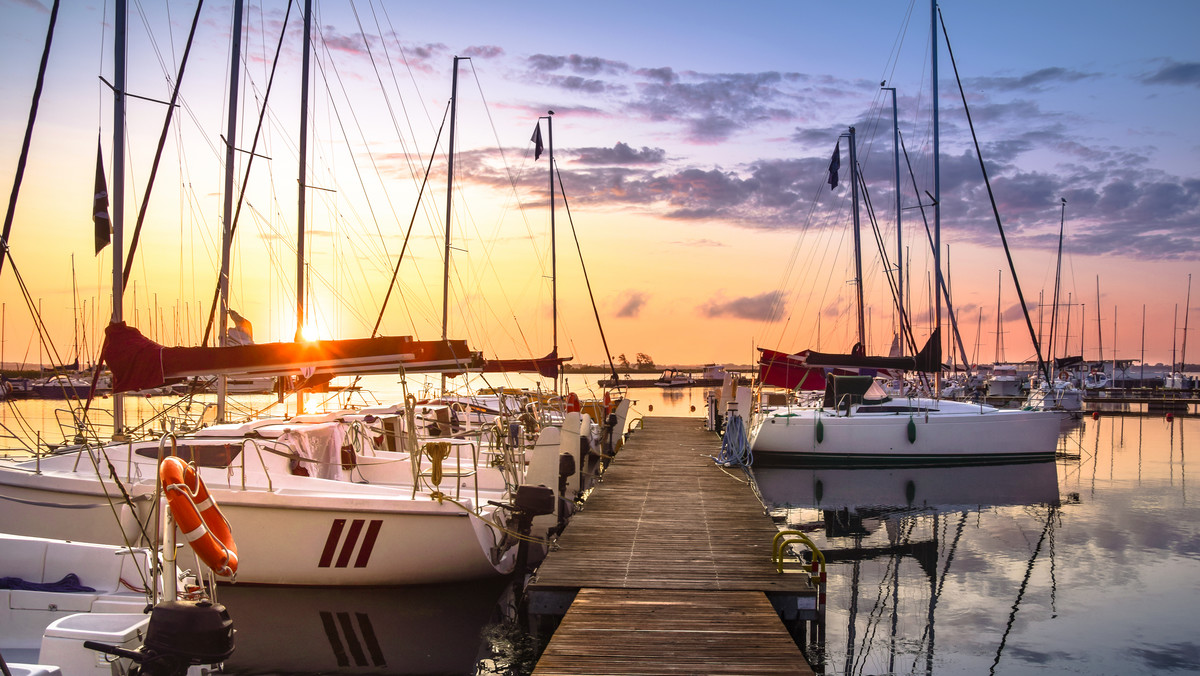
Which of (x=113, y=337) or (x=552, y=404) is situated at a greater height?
(x=113, y=337)

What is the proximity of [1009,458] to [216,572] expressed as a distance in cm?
2480

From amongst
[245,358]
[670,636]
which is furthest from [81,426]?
[670,636]

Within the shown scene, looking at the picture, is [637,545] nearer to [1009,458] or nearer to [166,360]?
[166,360]

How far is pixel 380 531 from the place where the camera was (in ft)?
34.7

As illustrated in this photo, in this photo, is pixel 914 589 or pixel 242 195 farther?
pixel 242 195

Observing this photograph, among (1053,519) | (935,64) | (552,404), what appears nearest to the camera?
(1053,519)

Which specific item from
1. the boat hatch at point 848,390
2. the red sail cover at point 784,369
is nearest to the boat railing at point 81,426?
the red sail cover at point 784,369

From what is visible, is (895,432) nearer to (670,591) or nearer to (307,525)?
(670,591)

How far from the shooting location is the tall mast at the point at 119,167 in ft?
42.1

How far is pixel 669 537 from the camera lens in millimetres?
11758

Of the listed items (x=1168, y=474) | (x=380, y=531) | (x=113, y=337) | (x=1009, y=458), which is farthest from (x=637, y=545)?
(x=1168, y=474)

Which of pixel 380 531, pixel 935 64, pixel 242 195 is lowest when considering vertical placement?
pixel 380 531

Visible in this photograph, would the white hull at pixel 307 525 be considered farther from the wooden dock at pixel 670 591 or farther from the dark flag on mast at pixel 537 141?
the dark flag on mast at pixel 537 141

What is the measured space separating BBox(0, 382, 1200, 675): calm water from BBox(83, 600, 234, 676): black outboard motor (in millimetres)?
3995
